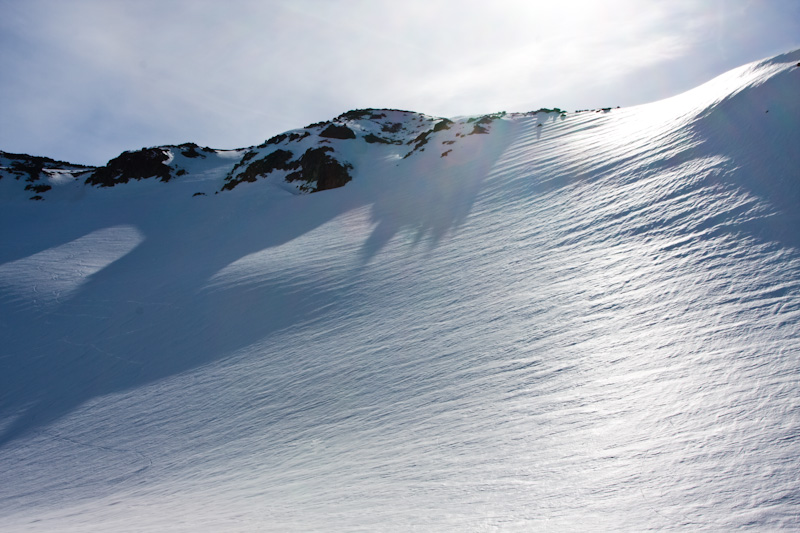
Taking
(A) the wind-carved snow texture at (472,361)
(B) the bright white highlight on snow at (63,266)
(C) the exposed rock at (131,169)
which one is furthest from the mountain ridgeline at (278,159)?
(A) the wind-carved snow texture at (472,361)

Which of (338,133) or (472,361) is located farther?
(338,133)

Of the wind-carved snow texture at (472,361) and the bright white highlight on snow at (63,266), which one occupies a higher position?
the bright white highlight on snow at (63,266)

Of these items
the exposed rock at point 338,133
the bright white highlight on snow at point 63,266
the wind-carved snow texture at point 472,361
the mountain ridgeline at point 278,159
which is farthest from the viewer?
the exposed rock at point 338,133

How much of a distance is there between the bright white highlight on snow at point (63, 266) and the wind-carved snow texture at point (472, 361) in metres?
0.19

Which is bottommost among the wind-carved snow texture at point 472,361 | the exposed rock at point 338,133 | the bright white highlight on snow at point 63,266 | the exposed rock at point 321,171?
the wind-carved snow texture at point 472,361

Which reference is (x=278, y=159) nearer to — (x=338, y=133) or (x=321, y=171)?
(x=338, y=133)

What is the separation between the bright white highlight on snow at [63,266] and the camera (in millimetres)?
12773

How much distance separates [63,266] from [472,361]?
1552cm

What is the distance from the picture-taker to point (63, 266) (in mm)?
15195

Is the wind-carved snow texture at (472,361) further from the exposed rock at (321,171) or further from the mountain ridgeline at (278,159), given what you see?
the mountain ridgeline at (278,159)

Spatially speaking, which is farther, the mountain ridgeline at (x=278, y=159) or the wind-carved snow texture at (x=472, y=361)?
the mountain ridgeline at (x=278, y=159)

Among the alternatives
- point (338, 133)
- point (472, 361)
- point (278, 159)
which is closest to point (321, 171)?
point (278, 159)

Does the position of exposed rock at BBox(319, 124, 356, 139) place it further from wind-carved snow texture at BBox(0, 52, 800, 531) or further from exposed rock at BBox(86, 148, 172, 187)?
wind-carved snow texture at BBox(0, 52, 800, 531)

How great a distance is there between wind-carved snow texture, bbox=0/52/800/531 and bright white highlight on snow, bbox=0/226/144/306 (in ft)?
0.64
